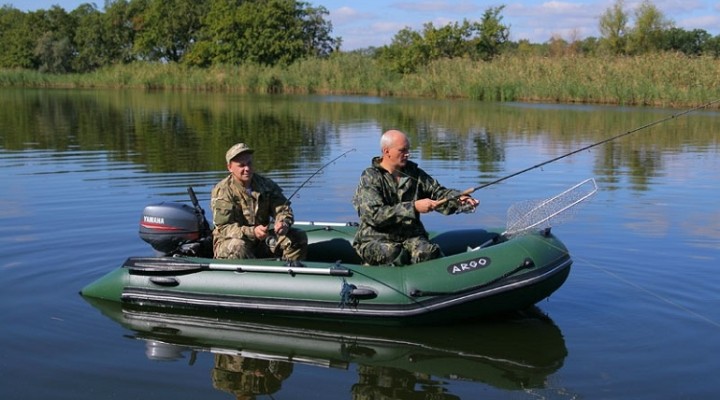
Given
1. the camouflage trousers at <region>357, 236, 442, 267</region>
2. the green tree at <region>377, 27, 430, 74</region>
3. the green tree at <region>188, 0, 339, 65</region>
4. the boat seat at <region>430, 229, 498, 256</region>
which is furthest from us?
the green tree at <region>188, 0, 339, 65</region>

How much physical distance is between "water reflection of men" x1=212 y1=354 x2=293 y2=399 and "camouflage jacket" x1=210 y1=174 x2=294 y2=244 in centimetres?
111

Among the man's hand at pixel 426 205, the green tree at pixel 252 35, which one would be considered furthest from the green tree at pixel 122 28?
the man's hand at pixel 426 205

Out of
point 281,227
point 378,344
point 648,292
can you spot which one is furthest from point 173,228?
point 648,292

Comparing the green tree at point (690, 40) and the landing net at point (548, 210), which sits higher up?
the green tree at point (690, 40)

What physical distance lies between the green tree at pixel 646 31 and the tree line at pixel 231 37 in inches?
2.2

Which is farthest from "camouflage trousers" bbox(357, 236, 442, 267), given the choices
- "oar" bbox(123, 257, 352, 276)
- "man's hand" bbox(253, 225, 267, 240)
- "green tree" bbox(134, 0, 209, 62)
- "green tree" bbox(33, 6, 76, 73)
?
"green tree" bbox(33, 6, 76, 73)

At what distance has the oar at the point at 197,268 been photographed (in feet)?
18.9

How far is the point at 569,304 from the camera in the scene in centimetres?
643

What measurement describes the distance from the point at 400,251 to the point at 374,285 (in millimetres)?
397

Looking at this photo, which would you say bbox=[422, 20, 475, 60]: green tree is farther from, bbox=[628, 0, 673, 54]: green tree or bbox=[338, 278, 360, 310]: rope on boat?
bbox=[338, 278, 360, 310]: rope on boat

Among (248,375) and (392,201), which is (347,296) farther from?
(248,375)

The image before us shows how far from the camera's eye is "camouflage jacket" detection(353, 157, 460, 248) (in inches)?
232

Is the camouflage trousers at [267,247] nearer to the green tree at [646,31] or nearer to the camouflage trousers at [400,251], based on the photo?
the camouflage trousers at [400,251]

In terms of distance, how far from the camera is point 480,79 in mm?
32625
